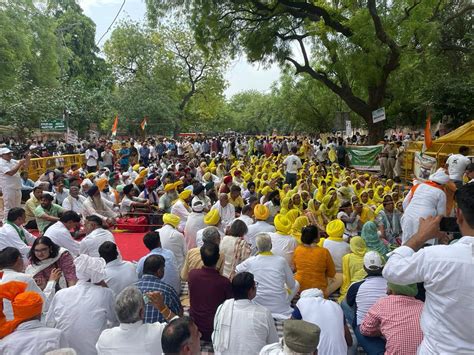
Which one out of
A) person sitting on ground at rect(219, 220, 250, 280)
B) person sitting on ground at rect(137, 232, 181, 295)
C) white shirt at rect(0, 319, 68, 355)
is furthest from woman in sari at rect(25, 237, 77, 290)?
person sitting on ground at rect(219, 220, 250, 280)

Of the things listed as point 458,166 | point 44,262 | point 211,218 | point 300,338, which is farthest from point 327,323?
point 458,166

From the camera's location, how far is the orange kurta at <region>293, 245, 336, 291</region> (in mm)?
5008

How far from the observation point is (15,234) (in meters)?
5.11

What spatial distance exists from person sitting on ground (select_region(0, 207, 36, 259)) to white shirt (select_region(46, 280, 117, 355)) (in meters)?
1.78

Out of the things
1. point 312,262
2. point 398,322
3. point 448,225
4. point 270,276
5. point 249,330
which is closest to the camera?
point 448,225

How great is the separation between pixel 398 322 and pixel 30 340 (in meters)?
2.52

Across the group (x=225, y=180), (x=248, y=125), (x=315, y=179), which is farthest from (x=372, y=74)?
(x=248, y=125)

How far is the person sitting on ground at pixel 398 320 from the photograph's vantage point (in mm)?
2988

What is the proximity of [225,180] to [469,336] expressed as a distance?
27.9 ft

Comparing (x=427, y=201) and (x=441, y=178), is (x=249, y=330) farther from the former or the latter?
(x=441, y=178)

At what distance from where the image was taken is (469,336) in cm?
221

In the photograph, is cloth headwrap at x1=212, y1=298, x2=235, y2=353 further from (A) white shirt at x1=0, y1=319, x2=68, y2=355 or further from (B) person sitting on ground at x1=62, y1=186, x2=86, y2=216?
(B) person sitting on ground at x1=62, y1=186, x2=86, y2=216

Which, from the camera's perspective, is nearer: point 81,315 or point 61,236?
point 81,315

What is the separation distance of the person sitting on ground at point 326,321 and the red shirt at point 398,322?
238mm
